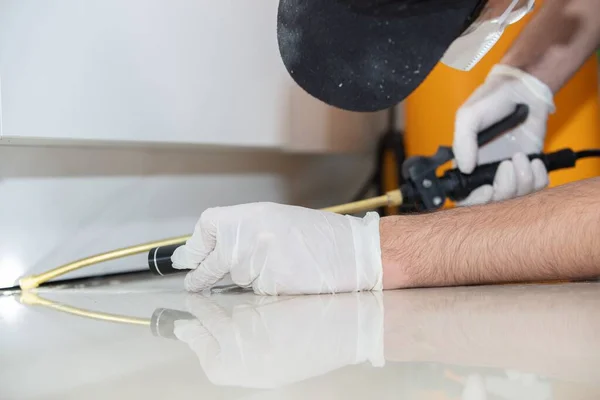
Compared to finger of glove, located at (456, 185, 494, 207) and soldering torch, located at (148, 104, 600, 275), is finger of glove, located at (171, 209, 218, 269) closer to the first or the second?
soldering torch, located at (148, 104, 600, 275)

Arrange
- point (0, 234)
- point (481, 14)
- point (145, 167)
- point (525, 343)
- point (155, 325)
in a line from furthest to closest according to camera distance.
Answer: point (145, 167)
point (0, 234)
point (481, 14)
point (155, 325)
point (525, 343)

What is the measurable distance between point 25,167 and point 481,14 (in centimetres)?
78

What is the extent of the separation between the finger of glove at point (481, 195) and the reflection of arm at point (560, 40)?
0.32m

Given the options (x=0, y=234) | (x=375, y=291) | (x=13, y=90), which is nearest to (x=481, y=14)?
(x=375, y=291)

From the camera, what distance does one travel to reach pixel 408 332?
26.1 inches

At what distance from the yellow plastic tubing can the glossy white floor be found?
69 cm

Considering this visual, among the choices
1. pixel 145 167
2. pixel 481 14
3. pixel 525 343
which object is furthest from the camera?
pixel 145 167

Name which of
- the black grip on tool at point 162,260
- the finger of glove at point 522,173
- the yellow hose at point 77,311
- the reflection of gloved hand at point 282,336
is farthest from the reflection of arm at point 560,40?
the yellow hose at point 77,311

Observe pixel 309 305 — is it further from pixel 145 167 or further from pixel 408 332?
pixel 145 167

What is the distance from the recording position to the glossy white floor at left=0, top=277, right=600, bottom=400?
0.49 metres

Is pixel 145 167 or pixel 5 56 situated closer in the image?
pixel 5 56

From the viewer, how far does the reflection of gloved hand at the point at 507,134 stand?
1251 mm

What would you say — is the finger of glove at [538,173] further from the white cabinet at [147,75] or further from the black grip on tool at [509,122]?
the white cabinet at [147,75]

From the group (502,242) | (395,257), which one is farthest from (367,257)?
(502,242)
